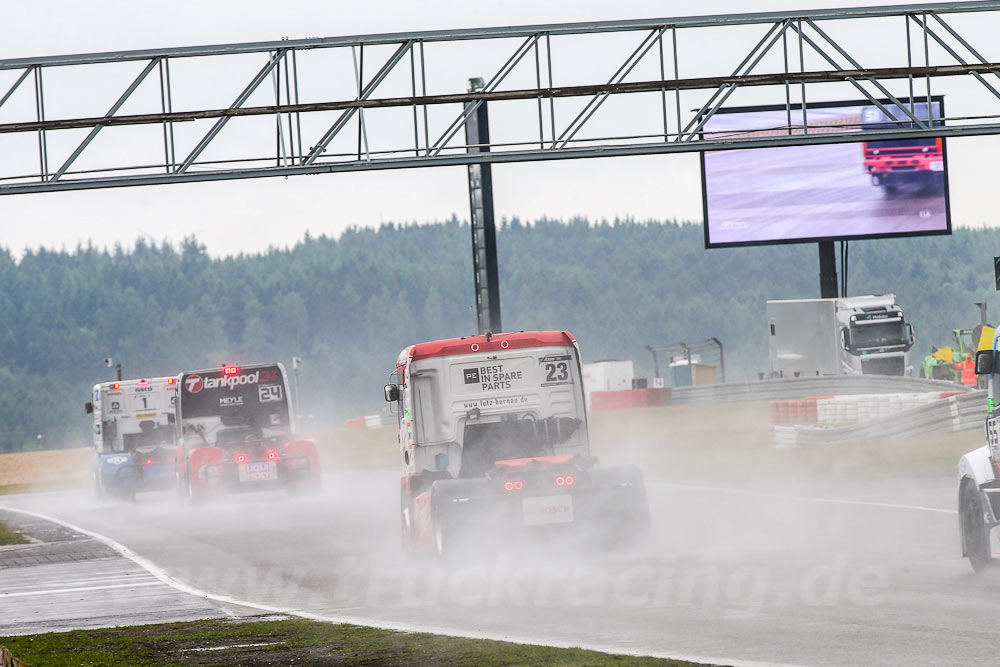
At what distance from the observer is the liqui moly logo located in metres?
29.9

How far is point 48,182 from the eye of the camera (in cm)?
2273

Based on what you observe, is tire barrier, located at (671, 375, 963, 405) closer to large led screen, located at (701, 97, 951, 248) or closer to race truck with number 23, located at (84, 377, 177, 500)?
large led screen, located at (701, 97, 951, 248)

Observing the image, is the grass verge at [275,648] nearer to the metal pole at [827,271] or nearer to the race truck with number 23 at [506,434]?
the race truck with number 23 at [506,434]

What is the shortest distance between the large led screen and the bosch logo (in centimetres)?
2179

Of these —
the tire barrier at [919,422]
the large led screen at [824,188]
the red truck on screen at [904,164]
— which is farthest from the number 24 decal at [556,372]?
the red truck on screen at [904,164]

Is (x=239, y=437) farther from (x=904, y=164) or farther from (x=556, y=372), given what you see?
(x=904, y=164)

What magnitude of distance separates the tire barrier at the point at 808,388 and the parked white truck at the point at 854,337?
2.12ft

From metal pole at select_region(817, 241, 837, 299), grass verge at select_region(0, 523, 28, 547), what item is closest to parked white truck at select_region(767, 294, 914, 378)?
metal pole at select_region(817, 241, 837, 299)

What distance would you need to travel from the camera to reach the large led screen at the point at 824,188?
4747 centimetres

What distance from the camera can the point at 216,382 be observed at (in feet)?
98.5

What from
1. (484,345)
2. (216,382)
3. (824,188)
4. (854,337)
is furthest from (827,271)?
(484,345)

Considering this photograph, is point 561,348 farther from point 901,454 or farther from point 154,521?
point 901,454

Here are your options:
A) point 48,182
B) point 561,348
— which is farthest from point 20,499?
point 561,348

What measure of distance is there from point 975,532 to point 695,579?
2353mm
